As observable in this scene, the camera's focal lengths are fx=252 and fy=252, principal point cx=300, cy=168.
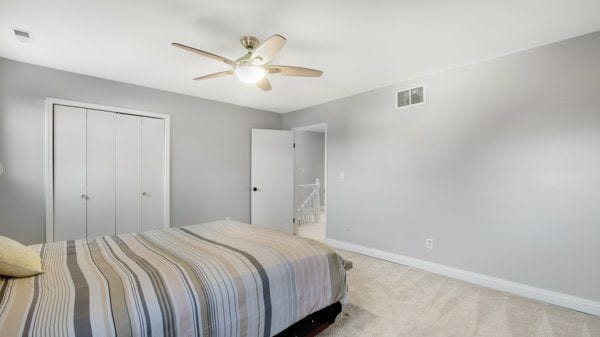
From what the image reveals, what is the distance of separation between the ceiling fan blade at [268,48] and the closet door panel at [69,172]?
252 centimetres

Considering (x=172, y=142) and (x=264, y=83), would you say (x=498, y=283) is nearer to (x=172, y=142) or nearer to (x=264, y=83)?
(x=264, y=83)

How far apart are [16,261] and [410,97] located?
3665 mm

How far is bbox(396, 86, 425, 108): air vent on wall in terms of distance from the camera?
3.06m

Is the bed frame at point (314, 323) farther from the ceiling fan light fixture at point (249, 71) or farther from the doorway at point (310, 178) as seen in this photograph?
the doorway at point (310, 178)

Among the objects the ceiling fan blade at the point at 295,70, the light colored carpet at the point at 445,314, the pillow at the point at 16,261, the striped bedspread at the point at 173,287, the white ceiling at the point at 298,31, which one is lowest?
the light colored carpet at the point at 445,314

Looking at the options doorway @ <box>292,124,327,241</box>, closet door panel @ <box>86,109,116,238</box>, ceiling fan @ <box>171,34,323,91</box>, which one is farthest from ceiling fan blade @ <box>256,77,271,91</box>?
doorway @ <box>292,124,327,241</box>

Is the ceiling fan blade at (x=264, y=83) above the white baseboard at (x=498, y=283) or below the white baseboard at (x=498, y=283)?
above

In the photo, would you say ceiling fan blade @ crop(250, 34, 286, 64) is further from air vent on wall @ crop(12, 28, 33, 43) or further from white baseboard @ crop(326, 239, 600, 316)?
white baseboard @ crop(326, 239, 600, 316)

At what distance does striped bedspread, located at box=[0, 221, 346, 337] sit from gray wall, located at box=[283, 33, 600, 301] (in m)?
1.68

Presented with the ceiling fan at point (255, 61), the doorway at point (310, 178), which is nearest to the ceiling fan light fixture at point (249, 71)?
the ceiling fan at point (255, 61)

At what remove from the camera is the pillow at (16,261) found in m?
1.27

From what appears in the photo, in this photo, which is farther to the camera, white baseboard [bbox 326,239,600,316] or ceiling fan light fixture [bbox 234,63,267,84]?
white baseboard [bbox 326,239,600,316]

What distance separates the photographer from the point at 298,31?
2.07 meters

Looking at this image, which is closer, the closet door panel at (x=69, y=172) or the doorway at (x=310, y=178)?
the closet door panel at (x=69, y=172)
